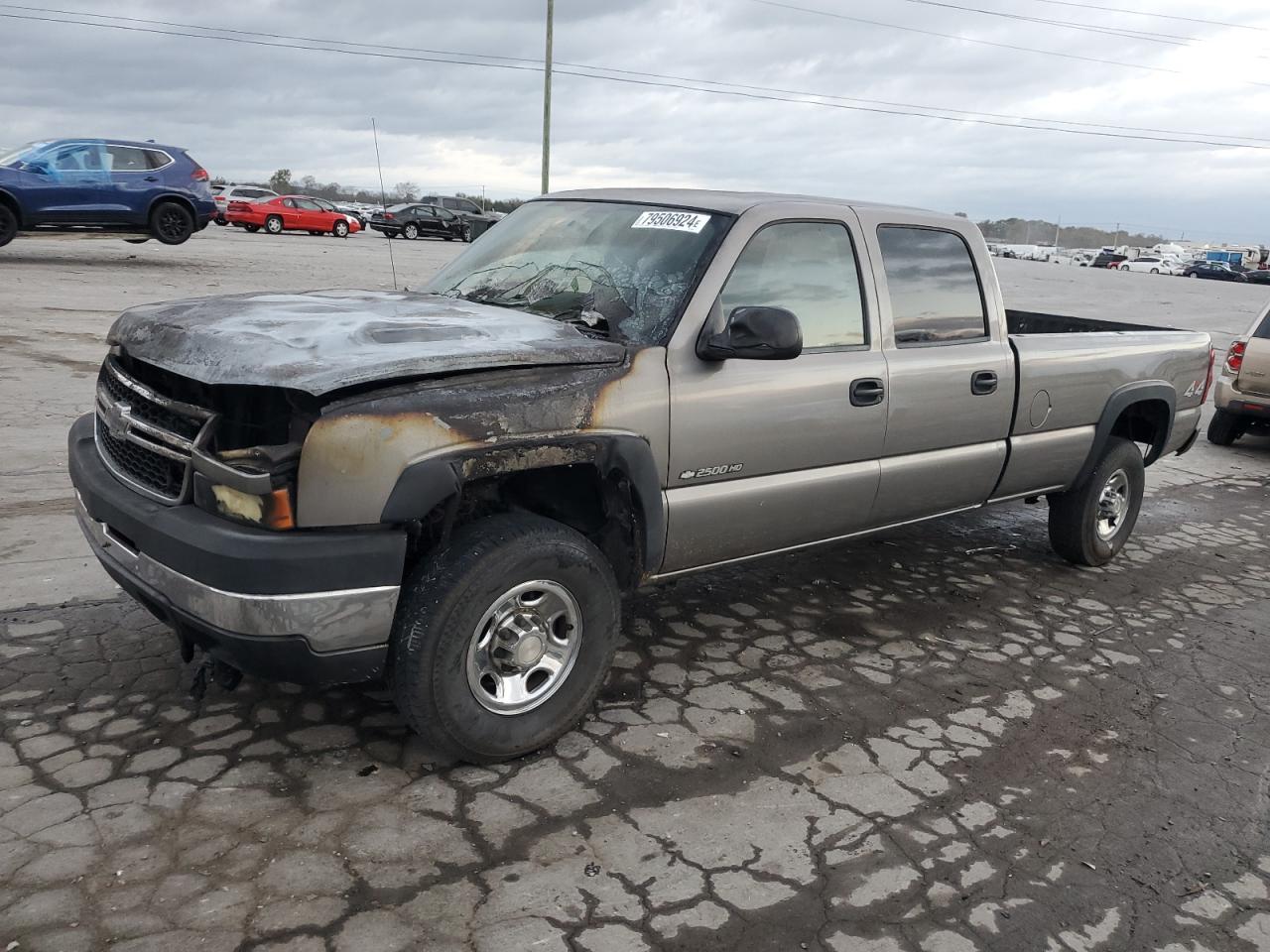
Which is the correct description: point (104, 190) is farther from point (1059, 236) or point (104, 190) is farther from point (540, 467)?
point (1059, 236)

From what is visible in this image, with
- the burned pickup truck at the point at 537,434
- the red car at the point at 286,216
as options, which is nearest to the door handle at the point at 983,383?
the burned pickup truck at the point at 537,434

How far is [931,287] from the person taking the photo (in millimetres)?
4668

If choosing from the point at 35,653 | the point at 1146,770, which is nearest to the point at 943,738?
the point at 1146,770

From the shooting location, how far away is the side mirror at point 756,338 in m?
3.51

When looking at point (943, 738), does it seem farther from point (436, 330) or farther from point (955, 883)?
point (436, 330)

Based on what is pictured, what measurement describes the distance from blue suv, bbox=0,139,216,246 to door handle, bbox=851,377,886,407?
53.5ft

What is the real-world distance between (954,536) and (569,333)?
3.74 m

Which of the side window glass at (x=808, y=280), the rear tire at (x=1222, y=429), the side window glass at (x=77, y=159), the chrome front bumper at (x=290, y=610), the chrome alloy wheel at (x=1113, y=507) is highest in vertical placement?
the side window glass at (x=77, y=159)

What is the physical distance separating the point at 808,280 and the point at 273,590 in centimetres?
245

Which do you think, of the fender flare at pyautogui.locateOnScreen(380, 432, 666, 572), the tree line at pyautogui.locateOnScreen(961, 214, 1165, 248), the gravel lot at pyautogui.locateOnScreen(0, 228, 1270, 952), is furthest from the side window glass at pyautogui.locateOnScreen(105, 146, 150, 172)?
the tree line at pyautogui.locateOnScreen(961, 214, 1165, 248)

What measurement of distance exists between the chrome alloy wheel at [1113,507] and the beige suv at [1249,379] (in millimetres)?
4996

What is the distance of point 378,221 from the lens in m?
41.9

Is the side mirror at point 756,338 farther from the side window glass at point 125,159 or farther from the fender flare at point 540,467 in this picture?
the side window glass at point 125,159

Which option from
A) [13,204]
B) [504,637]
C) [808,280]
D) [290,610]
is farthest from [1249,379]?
[13,204]
